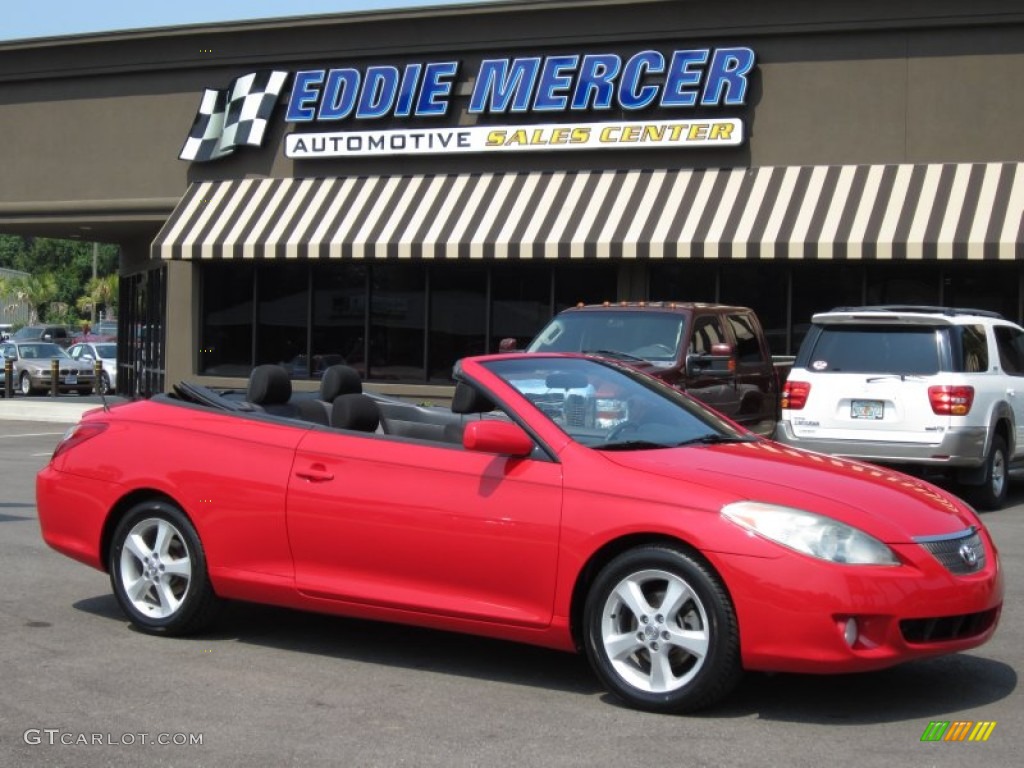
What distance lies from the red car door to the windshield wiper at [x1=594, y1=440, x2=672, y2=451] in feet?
0.90

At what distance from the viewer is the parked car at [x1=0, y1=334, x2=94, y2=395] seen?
36.9 m

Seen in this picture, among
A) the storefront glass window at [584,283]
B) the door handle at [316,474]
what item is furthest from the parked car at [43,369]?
the door handle at [316,474]

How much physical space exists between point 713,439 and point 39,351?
115 ft

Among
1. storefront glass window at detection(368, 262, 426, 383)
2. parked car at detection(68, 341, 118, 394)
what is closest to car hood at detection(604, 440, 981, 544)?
storefront glass window at detection(368, 262, 426, 383)

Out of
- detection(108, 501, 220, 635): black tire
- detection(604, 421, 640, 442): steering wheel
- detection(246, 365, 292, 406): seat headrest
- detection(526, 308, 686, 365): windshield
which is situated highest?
detection(526, 308, 686, 365): windshield

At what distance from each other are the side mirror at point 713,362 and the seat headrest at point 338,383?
6641mm

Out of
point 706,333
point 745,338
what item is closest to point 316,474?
point 706,333

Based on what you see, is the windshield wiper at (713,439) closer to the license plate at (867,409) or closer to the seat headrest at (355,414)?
the seat headrest at (355,414)

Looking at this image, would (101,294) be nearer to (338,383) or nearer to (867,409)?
(867,409)

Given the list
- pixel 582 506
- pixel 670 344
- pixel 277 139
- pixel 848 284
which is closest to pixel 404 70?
pixel 277 139

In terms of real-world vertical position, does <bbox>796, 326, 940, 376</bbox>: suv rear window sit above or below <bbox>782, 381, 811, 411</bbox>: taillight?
above

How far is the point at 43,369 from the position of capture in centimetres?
3759

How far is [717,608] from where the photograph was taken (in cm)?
548

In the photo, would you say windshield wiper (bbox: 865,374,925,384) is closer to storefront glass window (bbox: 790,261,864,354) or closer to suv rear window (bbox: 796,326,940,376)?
suv rear window (bbox: 796,326,940,376)
